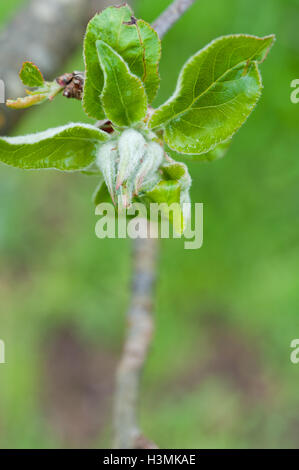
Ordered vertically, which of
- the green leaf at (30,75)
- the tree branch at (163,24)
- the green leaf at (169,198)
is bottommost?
the green leaf at (169,198)

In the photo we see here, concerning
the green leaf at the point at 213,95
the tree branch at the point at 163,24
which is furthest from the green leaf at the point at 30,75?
the green leaf at the point at 213,95

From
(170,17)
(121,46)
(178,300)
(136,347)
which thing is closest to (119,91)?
(121,46)

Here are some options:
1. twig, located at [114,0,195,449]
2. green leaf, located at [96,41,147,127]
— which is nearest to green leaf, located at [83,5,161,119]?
green leaf, located at [96,41,147,127]

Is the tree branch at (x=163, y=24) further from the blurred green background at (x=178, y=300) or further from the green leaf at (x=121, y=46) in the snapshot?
the blurred green background at (x=178, y=300)

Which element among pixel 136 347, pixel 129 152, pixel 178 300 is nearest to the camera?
pixel 129 152

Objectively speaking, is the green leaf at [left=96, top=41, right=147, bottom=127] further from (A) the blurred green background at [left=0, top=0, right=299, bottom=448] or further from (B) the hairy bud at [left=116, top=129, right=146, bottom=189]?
(A) the blurred green background at [left=0, top=0, right=299, bottom=448]

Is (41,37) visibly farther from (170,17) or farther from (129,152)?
(129,152)

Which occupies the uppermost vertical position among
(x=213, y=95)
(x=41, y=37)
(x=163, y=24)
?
(x=41, y=37)
